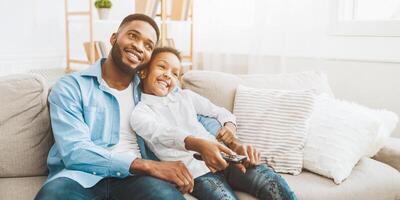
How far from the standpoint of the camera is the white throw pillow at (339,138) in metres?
1.85

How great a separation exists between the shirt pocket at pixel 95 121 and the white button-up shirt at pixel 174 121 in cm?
11

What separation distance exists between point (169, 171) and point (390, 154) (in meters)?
1.00

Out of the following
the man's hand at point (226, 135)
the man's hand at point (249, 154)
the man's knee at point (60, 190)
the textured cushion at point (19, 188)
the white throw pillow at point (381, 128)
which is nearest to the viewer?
the man's knee at point (60, 190)

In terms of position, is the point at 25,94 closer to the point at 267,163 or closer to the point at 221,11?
the point at 267,163

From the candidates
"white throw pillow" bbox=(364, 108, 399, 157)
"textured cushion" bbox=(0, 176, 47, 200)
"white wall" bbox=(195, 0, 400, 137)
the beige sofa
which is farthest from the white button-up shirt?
"white wall" bbox=(195, 0, 400, 137)

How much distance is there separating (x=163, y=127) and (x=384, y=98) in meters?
1.49

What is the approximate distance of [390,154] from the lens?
204cm

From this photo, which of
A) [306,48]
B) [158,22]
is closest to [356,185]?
[306,48]

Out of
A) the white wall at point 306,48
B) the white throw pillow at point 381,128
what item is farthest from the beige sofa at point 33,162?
the white wall at point 306,48

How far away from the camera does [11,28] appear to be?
3256 mm

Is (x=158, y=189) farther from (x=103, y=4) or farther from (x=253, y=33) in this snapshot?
(x=103, y=4)

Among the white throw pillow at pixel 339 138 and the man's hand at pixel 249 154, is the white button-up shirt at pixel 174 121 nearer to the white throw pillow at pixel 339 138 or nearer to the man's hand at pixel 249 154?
the man's hand at pixel 249 154

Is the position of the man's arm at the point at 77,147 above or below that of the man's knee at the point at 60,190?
above

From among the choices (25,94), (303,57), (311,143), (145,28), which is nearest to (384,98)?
(303,57)
